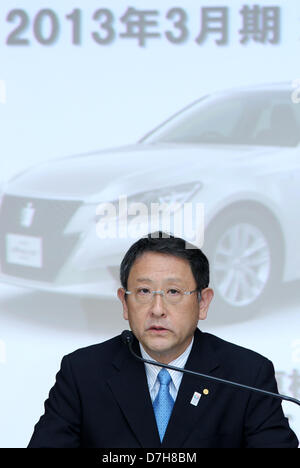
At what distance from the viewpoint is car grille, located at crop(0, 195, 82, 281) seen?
10.4ft

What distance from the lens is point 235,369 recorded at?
6.15 feet

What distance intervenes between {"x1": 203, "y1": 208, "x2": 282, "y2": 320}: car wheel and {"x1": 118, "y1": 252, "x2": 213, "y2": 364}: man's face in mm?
1357

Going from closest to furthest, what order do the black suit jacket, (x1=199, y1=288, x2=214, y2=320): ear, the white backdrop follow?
1. the black suit jacket
2. (x1=199, y1=288, x2=214, y2=320): ear
3. the white backdrop

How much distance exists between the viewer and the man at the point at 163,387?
176 cm

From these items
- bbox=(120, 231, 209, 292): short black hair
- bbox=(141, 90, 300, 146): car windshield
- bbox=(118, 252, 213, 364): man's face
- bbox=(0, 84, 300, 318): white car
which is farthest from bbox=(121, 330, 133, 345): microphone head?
bbox=(141, 90, 300, 146): car windshield

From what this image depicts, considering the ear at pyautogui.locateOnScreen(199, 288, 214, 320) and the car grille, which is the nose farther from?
the car grille

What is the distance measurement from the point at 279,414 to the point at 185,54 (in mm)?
1803

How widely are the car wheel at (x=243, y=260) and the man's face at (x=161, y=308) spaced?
53.4 inches

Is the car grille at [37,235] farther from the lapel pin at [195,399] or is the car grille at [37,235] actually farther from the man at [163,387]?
the lapel pin at [195,399]

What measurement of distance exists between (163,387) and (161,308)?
0.21 meters
